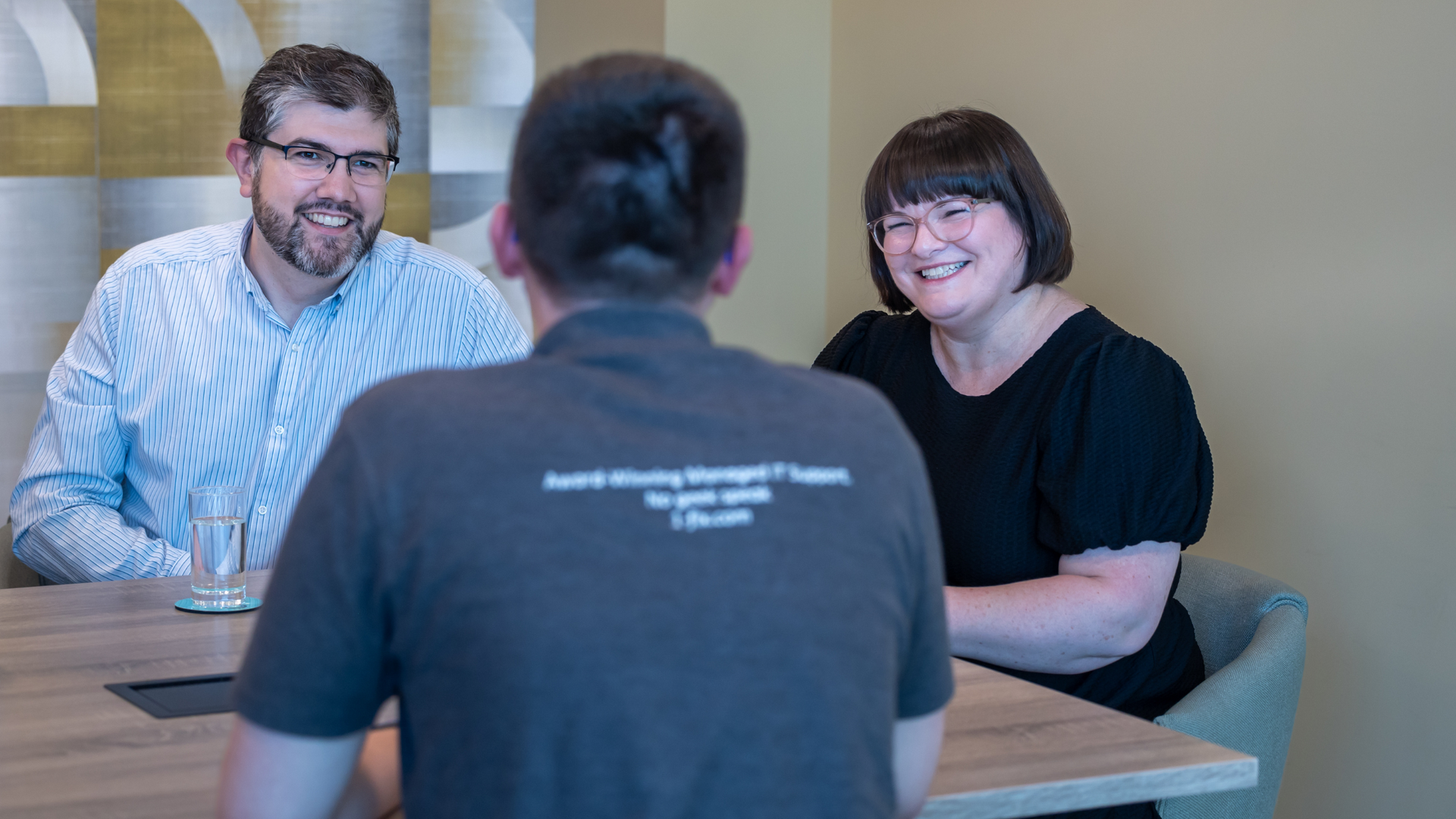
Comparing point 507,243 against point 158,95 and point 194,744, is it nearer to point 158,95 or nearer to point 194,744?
point 194,744

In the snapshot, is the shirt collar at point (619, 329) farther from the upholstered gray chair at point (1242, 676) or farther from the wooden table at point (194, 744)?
the upholstered gray chair at point (1242, 676)

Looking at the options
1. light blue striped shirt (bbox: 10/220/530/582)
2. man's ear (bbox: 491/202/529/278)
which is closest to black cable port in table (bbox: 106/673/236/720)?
man's ear (bbox: 491/202/529/278)

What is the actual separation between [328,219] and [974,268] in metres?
1.13

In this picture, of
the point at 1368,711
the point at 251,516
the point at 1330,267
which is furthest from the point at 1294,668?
the point at 251,516

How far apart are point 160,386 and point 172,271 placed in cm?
23

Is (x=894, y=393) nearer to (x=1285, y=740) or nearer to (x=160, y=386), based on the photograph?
(x=1285, y=740)

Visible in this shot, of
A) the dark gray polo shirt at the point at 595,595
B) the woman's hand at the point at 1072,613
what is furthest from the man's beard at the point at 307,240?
the dark gray polo shirt at the point at 595,595

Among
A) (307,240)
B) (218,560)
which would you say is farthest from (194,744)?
(307,240)

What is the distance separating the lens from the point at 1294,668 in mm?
1843

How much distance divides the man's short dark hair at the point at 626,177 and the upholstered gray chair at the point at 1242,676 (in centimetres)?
107

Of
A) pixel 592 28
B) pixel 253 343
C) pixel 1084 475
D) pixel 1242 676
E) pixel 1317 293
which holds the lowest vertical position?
pixel 1242 676

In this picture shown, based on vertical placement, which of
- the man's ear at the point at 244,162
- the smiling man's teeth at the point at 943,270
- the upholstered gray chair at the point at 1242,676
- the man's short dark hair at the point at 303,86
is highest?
the man's short dark hair at the point at 303,86

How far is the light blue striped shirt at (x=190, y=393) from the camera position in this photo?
220 cm

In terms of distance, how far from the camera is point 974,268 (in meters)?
2.10
